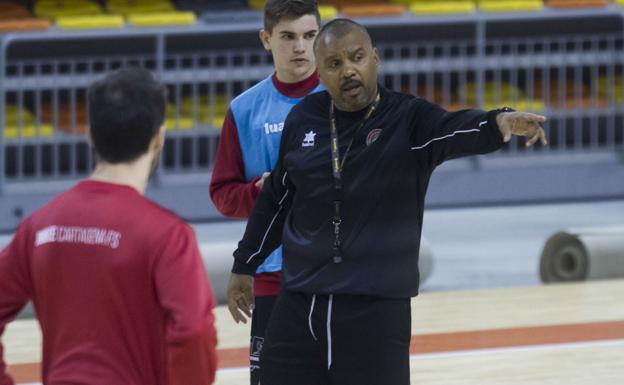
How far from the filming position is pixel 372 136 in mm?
4195

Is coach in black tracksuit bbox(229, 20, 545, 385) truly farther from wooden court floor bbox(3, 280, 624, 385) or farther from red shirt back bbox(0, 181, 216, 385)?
wooden court floor bbox(3, 280, 624, 385)

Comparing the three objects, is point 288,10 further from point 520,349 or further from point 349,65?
point 520,349

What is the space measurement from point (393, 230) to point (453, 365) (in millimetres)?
2942

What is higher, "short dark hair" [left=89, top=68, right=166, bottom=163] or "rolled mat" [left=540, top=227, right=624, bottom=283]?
"short dark hair" [left=89, top=68, right=166, bottom=163]

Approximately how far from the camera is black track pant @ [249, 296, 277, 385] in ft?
15.7

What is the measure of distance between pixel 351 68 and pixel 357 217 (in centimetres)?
42

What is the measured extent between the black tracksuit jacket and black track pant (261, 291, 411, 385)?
0.05m

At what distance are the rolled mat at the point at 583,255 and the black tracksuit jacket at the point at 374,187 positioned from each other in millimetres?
5504

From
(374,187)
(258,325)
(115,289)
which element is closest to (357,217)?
(374,187)

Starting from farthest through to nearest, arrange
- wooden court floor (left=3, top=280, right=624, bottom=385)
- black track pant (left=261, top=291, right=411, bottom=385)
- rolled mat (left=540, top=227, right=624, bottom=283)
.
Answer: rolled mat (left=540, top=227, right=624, bottom=283)
wooden court floor (left=3, top=280, right=624, bottom=385)
black track pant (left=261, top=291, right=411, bottom=385)

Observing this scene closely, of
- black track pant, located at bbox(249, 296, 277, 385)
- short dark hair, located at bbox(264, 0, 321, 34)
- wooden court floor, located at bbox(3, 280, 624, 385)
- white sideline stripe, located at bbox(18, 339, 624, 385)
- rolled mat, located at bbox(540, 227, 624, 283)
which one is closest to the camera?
black track pant, located at bbox(249, 296, 277, 385)

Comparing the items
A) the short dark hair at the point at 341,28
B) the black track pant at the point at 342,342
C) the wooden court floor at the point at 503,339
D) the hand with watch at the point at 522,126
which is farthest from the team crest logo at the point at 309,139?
the wooden court floor at the point at 503,339

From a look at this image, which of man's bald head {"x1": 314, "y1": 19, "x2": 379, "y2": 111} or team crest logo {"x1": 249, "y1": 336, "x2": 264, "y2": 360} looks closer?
man's bald head {"x1": 314, "y1": 19, "x2": 379, "y2": 111}

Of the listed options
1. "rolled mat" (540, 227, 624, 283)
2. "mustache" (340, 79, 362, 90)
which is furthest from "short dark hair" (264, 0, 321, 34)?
"rolled mat" (540, 227, 624, 283)
